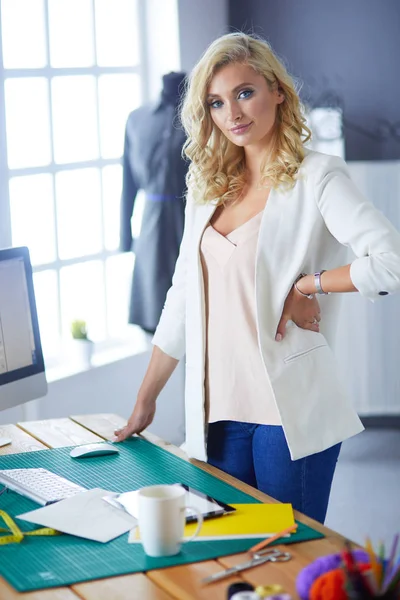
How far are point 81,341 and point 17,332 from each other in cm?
167

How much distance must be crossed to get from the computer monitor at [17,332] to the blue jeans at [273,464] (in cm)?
50

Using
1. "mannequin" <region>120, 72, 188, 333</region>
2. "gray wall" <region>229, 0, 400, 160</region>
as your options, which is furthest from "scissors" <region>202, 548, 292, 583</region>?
"gray wall" <region>229, 0, 400, 160</region>

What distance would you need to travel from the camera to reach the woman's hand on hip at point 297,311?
207 cm

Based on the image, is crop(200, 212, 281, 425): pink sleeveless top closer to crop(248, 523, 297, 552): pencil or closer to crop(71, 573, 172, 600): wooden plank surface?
crop(248, 523, 297, 552): pencil

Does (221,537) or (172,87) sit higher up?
(172,87)

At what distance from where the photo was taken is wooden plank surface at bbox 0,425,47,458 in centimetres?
226

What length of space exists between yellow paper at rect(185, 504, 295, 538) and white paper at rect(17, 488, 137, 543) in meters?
0.14

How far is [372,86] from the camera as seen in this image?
4277 mm

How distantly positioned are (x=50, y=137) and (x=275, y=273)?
2.05 m

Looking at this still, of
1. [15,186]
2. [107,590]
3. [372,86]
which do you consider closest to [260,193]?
[107,590]

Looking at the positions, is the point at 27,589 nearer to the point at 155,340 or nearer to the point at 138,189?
the point at 155,340

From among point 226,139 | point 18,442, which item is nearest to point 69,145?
point 226,139

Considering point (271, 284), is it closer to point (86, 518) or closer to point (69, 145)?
point (86, 518)

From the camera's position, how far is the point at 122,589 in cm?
148
